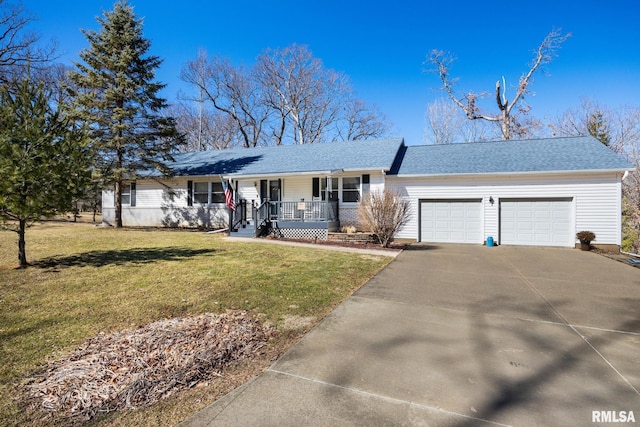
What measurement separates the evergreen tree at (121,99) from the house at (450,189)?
2.46 meters

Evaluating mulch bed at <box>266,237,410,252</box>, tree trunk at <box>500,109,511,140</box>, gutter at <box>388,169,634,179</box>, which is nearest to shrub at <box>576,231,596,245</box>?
gutter at <box>388,169,634,179</box>

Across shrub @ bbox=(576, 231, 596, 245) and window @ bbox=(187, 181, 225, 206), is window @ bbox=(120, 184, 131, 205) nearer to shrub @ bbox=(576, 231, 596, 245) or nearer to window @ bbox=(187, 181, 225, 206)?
window @ bbox=(187, 181, 225, 206)

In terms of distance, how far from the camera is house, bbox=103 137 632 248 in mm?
12375

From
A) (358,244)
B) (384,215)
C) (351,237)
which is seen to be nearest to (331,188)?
(351,237)

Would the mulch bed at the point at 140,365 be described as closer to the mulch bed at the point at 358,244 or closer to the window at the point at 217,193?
the mulch bed at the point at 358,244

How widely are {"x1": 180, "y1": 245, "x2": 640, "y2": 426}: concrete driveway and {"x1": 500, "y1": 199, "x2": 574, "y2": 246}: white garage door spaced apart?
24.7ft

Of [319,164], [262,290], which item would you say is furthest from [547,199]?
[262,290]

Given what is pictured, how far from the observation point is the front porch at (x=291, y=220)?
13.9 meters

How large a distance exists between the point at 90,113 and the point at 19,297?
14520mm

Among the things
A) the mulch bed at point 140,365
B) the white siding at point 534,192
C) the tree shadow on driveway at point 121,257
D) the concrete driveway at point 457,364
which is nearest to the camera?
the concrete driveway at point 457,364

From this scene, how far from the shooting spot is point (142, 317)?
4.48 m

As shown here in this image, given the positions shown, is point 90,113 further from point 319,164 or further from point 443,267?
point 443,267

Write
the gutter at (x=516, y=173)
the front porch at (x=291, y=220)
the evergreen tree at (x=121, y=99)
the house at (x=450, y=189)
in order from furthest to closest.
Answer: the evergreen tree at (x=121, y=99), the front porch at (x=291, y=220), the house at (x=450, y=189), the gutter at (x=516, y=173)

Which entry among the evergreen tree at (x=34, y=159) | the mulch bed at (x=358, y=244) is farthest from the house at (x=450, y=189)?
Answer: the evergreen tree at (x=34, y=159)
